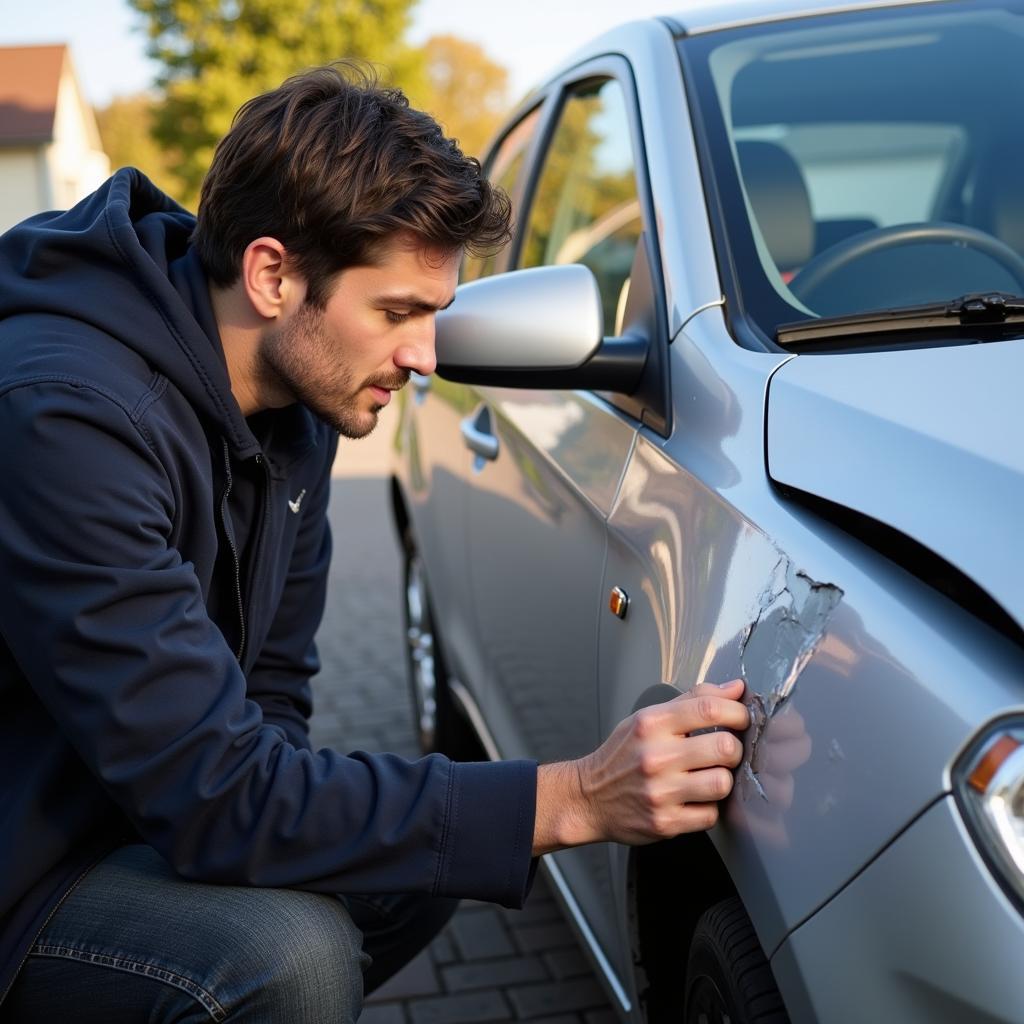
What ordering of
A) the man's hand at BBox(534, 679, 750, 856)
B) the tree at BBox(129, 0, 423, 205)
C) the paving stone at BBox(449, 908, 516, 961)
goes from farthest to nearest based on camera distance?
→ the tree at BBox(129, 0, 423, 205) → the paving stone at BBox(449, 908, 516, 961) → the man's hand at BBox(534, 679, 750, 856)

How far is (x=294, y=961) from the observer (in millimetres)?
1540

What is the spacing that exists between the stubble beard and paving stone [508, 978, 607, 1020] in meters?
1.27

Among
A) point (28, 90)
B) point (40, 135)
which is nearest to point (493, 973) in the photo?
point (40, 135)

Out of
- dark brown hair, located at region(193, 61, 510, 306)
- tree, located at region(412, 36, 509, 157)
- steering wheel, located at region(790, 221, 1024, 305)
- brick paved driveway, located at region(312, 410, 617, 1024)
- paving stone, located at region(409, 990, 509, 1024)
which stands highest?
dark brown hair, located at region(193, 61, 510, 306)

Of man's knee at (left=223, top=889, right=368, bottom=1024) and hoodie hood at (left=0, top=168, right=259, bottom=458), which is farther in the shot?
hoodie hood at (left=0, top=168, right=259, bottom=458)

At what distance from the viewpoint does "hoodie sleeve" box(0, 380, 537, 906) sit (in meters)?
1.48

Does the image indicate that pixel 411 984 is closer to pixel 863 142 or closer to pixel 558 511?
pixel 558 511

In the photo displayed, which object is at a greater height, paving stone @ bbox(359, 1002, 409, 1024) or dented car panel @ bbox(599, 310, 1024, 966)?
dented car panel @ bbox(599, 310, 1024, 966)

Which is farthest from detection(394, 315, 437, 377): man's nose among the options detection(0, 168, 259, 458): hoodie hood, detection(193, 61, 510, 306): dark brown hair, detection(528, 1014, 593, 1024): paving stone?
Result: detection(528, 1014, 593, 1024): paving stone

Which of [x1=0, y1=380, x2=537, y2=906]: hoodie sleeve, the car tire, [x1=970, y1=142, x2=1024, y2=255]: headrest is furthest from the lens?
the car tire

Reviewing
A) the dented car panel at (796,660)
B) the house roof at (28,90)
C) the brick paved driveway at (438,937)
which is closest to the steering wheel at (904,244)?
the dented car panel at (796,660)

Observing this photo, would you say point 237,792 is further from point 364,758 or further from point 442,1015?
point 442,1015

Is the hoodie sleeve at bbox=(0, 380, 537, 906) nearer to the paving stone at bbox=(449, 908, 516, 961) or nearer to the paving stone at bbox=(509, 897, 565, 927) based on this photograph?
the paving stone at bbox=(449, 908, 516, 961)

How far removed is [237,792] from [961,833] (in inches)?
32.4
